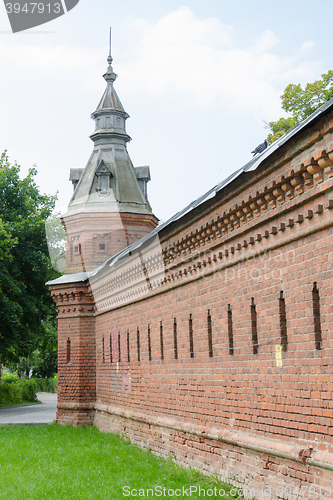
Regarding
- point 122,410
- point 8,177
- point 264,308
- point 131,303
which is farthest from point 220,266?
point 8,177

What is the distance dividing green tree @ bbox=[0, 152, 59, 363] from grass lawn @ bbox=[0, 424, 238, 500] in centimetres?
1278

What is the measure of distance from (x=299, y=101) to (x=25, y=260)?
13351 millimetres

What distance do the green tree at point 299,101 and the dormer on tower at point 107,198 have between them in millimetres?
5229

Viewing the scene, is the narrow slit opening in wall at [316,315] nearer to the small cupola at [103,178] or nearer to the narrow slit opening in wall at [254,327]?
the narrow slit opening in wall at [254,327]

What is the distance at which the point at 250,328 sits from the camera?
6.82 metres

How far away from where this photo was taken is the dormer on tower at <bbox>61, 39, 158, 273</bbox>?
782 inches

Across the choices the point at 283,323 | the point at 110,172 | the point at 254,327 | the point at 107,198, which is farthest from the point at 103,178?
the point at 283,323

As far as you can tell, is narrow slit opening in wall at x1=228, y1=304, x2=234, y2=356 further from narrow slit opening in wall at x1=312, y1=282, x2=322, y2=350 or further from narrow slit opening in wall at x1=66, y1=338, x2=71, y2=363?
narrow slit opening in wall at x1=66, y1=338, x2=71, y2=363

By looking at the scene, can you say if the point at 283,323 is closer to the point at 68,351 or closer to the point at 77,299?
the point at 77,299

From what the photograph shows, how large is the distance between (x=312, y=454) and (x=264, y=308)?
168 centimetres

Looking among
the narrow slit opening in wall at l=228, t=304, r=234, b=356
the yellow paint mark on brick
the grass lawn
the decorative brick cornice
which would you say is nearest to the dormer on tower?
the decorative brick cornice

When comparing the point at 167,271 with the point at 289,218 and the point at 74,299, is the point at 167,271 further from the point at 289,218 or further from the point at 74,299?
the point at 74,299

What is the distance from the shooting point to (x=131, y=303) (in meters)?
12.0

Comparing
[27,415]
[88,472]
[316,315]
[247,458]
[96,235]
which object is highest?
[96,235]
